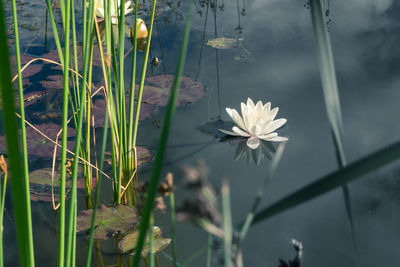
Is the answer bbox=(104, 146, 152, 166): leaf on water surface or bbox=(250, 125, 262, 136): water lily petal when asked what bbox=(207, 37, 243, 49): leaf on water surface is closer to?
bbox=(250, 125, 262, 136): water lily petal

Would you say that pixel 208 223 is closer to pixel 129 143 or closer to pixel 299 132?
pixel 129 143

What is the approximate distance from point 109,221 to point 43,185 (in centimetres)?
34

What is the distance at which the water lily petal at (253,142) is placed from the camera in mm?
1710

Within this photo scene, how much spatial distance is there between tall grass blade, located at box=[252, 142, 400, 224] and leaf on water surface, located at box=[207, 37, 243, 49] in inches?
82.5

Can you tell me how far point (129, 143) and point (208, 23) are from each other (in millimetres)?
1458

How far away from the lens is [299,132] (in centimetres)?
173

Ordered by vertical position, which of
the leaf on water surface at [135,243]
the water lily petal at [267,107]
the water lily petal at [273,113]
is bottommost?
the leaf on water surface at [135,243]

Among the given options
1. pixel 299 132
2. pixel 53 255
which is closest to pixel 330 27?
pixel 299 132

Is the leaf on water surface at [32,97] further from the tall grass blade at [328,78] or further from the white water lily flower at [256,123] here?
the tall grass blade at [328,78]

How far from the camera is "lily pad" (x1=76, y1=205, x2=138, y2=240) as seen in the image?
4.56ft

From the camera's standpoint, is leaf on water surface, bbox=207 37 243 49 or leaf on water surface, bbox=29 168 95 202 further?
leaf on water surface, bbox=207 37 243 49

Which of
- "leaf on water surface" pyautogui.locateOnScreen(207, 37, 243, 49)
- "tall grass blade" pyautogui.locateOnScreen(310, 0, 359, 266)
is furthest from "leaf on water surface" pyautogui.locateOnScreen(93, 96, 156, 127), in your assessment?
"tall grass blade" pyautogui.locateOnScreen(310, 0, 359, 266)

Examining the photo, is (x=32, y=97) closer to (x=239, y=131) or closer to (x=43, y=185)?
(x=43, y=185)

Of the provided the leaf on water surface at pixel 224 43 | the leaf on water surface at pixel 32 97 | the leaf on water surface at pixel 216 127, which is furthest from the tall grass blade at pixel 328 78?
the leaf on water surface at pixel 224 43
